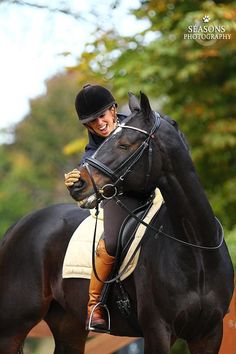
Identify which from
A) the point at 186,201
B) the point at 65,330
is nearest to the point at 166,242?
the point at 186,201

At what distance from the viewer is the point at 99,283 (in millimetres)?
5812

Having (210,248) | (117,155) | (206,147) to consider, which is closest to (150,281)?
(210,248)

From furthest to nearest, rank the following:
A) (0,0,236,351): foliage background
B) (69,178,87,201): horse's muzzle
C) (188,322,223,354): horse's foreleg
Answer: (0,0,236,351): foliage background, (188,322,223,354): horse's foreleg, (69,178,87,201): horse's muzzle

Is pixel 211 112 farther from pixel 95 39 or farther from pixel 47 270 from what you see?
pixel 47 270

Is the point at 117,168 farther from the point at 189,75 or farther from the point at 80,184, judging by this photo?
the point at 189,75

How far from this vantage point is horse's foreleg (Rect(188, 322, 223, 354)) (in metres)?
5.55

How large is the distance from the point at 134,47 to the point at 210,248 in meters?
7.62

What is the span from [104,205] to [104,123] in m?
0.63

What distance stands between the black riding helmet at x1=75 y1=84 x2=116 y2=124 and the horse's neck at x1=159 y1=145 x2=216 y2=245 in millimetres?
816

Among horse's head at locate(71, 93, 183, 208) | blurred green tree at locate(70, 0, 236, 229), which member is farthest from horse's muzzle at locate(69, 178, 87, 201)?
blurred green tree at locate(70, 0, 236, 229)

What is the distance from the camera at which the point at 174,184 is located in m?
5.38

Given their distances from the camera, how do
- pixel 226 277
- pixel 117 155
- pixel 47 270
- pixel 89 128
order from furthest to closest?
pixel 47 270 < pixel 89 128 < pixel 226 277 < pixel 117 155

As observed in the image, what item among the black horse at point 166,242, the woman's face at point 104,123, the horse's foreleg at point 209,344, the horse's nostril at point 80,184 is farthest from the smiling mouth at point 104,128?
the horse's foreleg at point 209,344

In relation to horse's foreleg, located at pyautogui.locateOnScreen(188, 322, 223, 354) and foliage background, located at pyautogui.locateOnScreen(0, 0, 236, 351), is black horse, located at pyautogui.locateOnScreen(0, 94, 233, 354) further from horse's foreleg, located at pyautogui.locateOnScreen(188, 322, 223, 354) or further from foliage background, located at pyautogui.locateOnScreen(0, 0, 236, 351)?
foliage background, located at pyautogui.locateOnScreen(0, 0, 236, 351)
